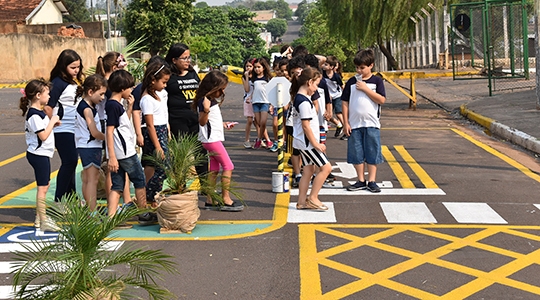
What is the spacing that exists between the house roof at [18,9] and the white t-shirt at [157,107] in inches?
2070

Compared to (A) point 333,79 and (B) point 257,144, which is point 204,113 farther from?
(A) point 333,79

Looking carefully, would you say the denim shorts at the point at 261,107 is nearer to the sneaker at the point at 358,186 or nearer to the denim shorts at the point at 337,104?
the denim shorts at the point at 337,104

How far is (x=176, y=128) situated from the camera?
950 cm

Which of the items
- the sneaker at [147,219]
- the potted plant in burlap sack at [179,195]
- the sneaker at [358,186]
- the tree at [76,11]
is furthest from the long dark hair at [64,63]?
the tree at [76,11]

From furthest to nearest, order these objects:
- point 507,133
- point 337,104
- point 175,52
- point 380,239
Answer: point 507,133 < point 337,104 < point 175,52 < point 380,239

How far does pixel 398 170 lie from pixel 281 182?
7.82 feet

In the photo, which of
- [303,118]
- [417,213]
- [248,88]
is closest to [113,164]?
[303,118]

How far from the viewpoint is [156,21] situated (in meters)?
64.6

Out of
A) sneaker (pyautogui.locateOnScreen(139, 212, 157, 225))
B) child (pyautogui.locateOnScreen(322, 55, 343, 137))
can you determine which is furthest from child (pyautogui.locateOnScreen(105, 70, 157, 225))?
child (pyautogui.locateOnScreen(322, 55, 343, 137))

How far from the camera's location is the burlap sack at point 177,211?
26.2 feet

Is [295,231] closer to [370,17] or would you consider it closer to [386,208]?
[386,208]

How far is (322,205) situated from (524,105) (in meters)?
11.6

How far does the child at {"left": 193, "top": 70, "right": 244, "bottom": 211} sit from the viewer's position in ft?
28.7

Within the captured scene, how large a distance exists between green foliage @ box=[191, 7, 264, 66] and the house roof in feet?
217
